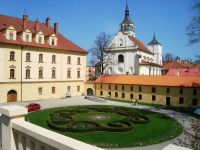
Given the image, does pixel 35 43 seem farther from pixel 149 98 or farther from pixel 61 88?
pixel 149 98

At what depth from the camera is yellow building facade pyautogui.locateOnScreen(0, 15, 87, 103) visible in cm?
3533

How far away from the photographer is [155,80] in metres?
41.1

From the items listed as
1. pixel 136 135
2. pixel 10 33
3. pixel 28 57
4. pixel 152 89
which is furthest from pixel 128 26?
pixel 136 135

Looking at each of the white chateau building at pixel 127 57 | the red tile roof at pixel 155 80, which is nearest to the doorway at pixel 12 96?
the red tile roof at pixel 155 80

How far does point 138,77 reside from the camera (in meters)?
44.0

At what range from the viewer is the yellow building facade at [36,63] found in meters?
35.3

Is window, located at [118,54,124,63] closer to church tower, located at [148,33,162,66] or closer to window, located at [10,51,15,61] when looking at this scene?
church tower, located at [148,33,162,66]

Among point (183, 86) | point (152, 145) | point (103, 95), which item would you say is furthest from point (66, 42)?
point (152, 145)

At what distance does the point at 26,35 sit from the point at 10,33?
3.08 metres

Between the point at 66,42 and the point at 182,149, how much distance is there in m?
45.4

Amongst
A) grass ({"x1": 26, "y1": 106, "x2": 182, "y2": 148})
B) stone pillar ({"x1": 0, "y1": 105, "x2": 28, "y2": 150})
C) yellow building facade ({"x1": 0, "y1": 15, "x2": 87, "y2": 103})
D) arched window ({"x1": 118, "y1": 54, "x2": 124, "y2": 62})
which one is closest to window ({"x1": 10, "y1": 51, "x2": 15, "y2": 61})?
yellow building facade ({"x1": 0, "y1": 15, "x2": 87, "y2": 103})

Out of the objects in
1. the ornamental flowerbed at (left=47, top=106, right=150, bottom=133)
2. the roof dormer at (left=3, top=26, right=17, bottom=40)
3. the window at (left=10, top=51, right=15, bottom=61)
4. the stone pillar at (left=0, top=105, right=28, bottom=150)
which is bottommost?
the ornamental flowerbed at (left=47, top=106, right=150, bottom=133)

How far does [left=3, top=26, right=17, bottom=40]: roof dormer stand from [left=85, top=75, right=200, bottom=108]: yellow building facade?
776 inches

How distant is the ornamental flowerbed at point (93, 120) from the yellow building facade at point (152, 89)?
1112 centimetres
